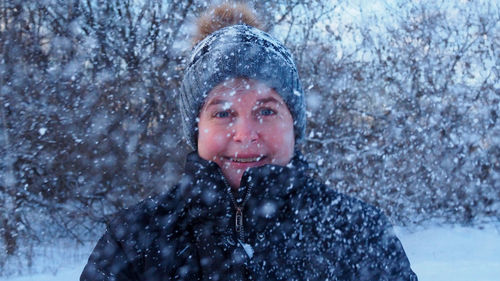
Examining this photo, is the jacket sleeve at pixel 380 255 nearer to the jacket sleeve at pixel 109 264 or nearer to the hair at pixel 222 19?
the jacket sleeve at pixel 109 264

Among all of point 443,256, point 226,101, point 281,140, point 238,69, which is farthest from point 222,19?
point 443,256

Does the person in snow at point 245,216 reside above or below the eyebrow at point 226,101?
below

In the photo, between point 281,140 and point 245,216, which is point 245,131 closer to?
point 281,140

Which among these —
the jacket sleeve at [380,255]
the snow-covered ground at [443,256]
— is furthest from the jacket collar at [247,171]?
the snow-covered ground at [443,256]

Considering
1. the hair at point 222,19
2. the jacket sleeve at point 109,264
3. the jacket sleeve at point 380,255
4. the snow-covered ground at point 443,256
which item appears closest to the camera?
the jacket sleeve at point 109,264

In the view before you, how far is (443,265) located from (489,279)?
0.61m

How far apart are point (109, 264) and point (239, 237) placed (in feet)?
1.40

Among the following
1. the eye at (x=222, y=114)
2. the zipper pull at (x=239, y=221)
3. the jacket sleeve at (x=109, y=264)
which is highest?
the eye at (x=222, y=114)

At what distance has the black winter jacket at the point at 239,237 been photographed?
1.60 metres

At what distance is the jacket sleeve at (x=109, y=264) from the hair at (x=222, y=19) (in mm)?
1045

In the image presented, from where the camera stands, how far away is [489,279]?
14.7ft

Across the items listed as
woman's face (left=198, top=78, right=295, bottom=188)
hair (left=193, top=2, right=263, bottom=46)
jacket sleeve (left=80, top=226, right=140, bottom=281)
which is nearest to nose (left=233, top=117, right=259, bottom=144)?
woman's face (left=198, top=78, right=295, bottom=188)

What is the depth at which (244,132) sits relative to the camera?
1.61m

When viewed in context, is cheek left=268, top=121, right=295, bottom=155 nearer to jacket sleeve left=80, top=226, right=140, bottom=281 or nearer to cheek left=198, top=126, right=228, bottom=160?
cheek left=198, top=126, right=228, bottom=160
